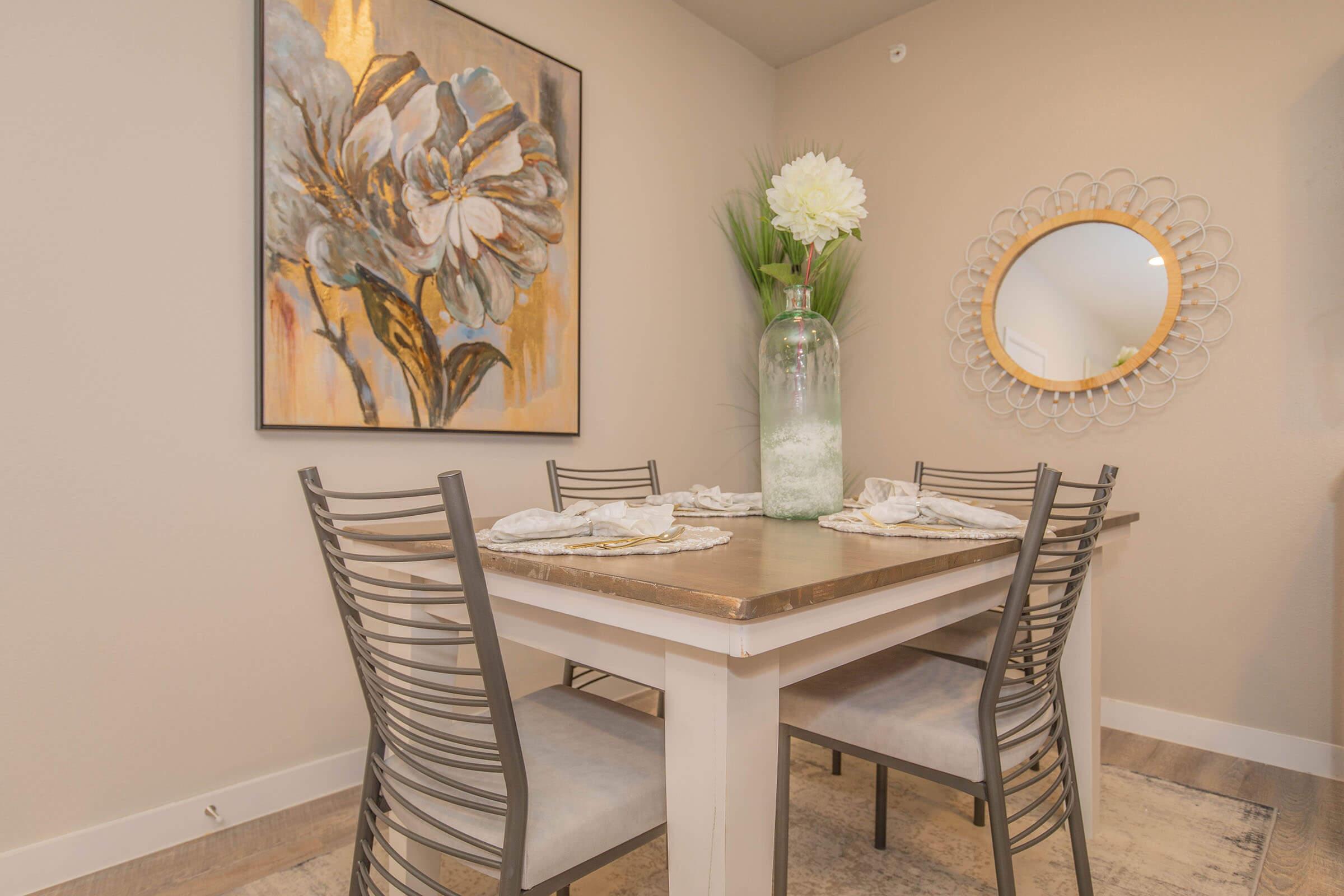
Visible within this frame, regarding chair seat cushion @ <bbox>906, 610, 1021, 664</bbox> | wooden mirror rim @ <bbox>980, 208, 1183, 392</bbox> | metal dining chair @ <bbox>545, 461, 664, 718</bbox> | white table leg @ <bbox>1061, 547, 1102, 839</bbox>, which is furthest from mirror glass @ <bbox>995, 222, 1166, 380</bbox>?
metal dining chair @ <bbox>545, 461, 664, 718</bbox>

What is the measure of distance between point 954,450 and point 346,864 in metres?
2.43

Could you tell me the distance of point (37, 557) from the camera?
1.58 metres

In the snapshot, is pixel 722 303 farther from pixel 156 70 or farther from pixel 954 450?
pixel 156 70

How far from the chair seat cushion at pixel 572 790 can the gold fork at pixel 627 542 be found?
293mm

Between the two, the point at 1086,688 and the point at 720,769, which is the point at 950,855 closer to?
the point at 1086,688

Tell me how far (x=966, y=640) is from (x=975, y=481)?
34.8 inches

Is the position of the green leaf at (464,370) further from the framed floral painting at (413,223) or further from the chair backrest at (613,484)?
the chair backrest at (613,484)

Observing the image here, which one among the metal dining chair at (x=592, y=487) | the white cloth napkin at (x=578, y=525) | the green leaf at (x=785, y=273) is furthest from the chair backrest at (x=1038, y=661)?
the metal dining chair at (x=592, y=487)

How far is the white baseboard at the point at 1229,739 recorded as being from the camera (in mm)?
2160

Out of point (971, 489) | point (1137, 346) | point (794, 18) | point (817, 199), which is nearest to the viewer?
point (817, 199)

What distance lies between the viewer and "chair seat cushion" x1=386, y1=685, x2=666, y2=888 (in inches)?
36.0

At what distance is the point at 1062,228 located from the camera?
8.80ft

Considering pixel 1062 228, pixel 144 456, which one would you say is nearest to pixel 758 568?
pixel 144 456

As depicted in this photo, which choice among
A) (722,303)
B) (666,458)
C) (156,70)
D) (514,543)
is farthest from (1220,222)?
(156,70)
